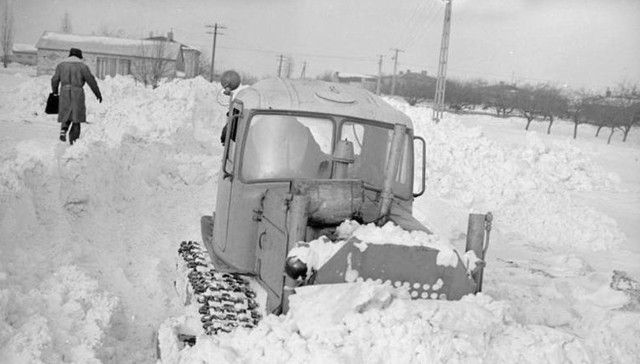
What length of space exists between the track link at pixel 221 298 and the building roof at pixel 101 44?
155ft

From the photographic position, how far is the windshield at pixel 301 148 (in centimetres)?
565

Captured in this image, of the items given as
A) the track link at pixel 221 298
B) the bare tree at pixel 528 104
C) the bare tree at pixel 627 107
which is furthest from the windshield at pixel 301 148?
the bare tree at pixel 528 104

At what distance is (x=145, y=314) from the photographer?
6.41 metres

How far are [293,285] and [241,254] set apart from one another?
1.79 m

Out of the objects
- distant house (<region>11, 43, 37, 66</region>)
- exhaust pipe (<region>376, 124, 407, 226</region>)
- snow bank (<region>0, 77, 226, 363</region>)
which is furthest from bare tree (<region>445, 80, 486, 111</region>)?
distant house (<region>11, 43, 37, 66</region>)

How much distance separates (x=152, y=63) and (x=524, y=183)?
3846cm

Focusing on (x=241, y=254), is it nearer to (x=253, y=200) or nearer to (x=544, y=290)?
(x=253, y=200)

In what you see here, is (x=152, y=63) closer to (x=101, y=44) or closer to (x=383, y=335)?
(x=101, y=44)

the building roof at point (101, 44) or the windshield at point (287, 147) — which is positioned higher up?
the building roof at point (101, 44)

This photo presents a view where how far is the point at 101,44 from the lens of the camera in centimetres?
5206

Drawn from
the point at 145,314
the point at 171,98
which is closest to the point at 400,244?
the point at 145,314

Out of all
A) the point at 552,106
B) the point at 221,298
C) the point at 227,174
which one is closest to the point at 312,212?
the point at 221,298

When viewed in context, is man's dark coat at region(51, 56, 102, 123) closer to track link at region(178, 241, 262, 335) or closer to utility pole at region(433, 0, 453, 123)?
track link at region(178, 241, 262, 335)

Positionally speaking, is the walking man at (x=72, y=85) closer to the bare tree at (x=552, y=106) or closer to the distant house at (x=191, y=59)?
the bare tree at (x=552, y=106)
